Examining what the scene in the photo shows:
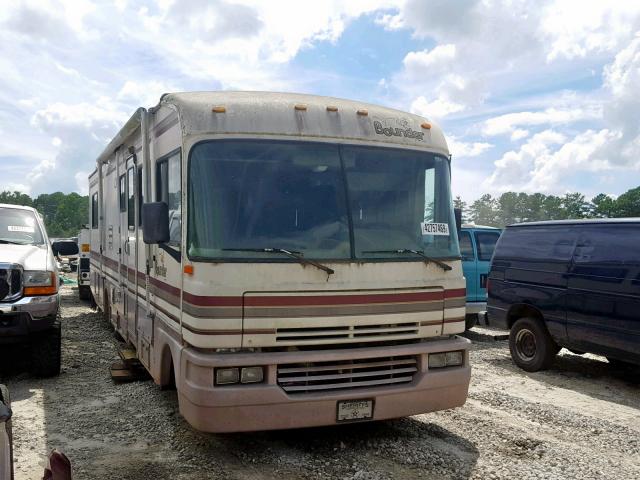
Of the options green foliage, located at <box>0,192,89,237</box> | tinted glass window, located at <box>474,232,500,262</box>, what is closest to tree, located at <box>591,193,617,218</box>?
tinted glass window, located at <box>474,232,500,262</box>

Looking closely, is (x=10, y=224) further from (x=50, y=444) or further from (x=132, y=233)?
(x=50, y=444)

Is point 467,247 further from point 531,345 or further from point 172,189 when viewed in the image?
point 172,189

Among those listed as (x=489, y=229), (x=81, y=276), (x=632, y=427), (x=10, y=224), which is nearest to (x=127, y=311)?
(x=10, y=224)

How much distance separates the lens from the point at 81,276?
A: 15.3 meters

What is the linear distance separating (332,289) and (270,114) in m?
1.50

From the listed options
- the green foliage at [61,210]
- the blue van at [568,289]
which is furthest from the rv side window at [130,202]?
the green foliage at [61,210]

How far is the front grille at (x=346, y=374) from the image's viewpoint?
464 centimetres

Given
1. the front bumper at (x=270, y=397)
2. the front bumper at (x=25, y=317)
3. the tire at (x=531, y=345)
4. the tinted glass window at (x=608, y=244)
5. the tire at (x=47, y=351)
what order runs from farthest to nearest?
the tire at (x=531, y=345) → the tire at (x=47, y=351) → the tinted glass window at (x=608, y=244) → the front bumper at (x=25, y=317) → the front bumper at (x=270, y=397)

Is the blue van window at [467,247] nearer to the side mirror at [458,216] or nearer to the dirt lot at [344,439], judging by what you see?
the dirt lot at [344,439]

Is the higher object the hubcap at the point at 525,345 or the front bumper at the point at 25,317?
the front bumper at the point at 25,317

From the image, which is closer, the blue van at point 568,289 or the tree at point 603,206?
the blue van at point 568,289

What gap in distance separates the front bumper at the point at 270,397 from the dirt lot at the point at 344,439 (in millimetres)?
418

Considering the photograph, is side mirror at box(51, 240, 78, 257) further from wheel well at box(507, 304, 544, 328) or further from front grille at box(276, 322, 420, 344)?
wheel well at box(507, 304, 544, 328)

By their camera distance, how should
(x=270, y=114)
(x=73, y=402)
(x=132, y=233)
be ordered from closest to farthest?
(x=270, y=114) → (x=73, y=402) → (x=132, y=233)
